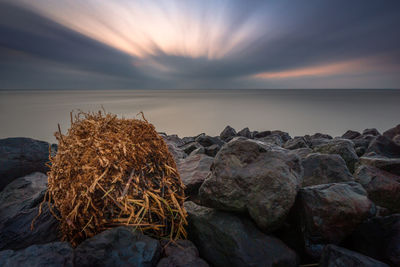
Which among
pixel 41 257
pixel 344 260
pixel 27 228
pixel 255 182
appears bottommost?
pixel 27 228

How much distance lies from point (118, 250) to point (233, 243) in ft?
3.87

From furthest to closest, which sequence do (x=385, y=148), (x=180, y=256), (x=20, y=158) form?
1. (x=385, y=148)
2. (x=20, y=158)
3. (x=180, y=256)

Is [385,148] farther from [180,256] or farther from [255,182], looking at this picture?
[180,256]

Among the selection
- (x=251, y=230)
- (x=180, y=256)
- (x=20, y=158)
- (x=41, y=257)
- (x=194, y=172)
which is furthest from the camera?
(x=20, y=158)

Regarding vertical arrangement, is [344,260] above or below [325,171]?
below

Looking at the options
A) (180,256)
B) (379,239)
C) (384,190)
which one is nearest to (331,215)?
(379,239)

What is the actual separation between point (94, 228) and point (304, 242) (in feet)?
7.74

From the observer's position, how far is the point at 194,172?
11.2ft

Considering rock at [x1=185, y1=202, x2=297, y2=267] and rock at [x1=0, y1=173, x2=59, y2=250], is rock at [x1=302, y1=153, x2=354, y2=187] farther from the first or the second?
rock at [x1=0, y1=173, x2=59, y2=250]

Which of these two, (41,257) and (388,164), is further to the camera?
(388,164)

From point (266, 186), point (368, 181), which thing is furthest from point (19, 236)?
point (368, 181)

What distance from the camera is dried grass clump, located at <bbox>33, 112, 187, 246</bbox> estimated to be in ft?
6.79

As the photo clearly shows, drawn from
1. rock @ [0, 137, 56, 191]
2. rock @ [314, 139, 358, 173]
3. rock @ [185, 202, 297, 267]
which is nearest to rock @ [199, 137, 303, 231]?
rock @ [185, 202, 297, 267]

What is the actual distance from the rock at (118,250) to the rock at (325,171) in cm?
263
